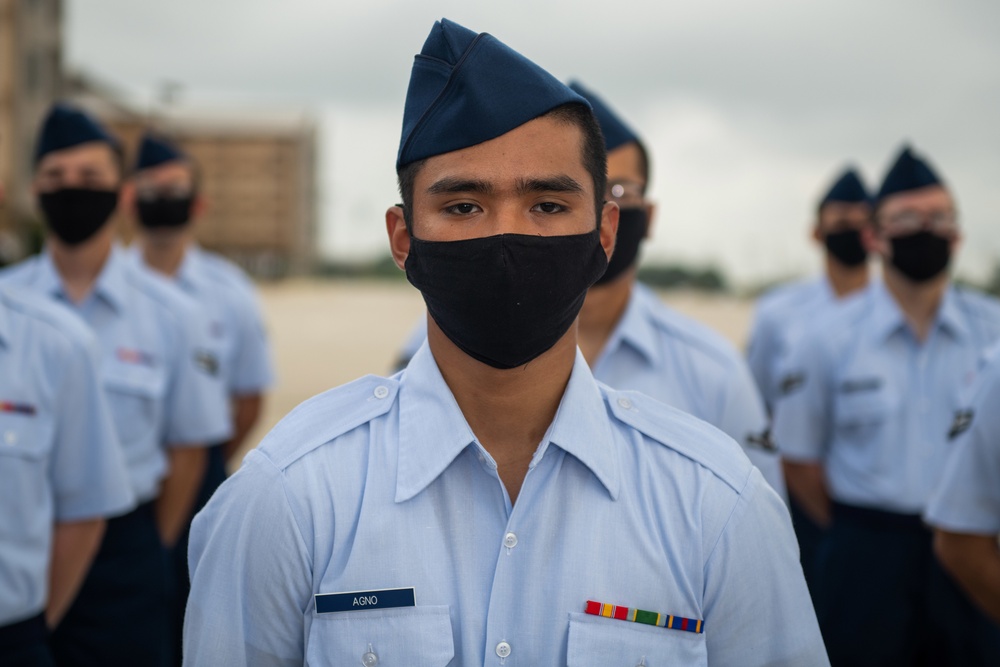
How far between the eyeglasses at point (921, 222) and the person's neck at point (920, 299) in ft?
0.69

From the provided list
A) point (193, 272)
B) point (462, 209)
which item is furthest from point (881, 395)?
point (193, 272)

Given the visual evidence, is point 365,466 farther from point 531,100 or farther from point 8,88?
point 8,88

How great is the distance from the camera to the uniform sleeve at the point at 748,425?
343cm

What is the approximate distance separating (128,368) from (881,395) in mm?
3477

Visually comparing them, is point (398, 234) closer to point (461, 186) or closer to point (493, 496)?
point (461, 186)

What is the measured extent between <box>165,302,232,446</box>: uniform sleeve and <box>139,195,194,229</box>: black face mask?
5.82ft

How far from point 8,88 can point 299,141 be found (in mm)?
8973

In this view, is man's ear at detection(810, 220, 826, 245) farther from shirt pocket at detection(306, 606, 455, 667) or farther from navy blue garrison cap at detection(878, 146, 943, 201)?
shirt pocket at detection(306, 606, 455, 667)

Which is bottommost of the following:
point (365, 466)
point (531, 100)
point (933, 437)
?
point (933, 437)

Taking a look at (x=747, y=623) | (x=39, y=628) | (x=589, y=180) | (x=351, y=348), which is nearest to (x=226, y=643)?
(x=747, y=623)

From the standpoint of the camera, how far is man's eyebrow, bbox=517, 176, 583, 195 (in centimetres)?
188

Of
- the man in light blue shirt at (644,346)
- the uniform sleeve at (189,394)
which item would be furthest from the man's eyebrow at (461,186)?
the uniform sleeve at (189,394)

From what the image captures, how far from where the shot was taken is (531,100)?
188cm

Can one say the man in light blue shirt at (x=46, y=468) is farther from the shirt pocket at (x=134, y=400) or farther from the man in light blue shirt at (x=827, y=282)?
the man in light blue shirt at (x=827, y=282)
